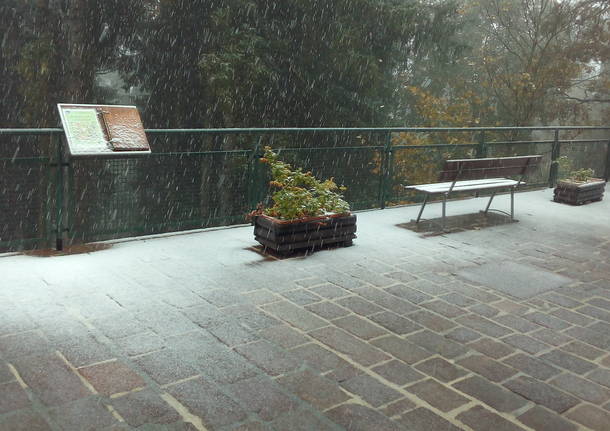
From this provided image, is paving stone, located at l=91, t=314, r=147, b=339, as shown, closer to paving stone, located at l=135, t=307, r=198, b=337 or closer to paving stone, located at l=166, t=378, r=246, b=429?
paving stone, located at l=135, t=307, r=198, b=337

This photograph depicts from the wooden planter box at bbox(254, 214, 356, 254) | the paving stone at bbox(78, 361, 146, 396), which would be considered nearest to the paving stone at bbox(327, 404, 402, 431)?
the paving stone at bbox(78, 361, 146, 396)

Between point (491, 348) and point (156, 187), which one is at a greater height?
point (156, 187)

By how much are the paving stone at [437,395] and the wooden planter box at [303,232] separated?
2818mm

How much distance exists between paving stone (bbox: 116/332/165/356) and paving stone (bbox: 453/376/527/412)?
1.90 m

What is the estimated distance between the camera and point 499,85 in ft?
80.2

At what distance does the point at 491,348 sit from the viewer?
14.7ft

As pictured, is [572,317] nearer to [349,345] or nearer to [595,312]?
[595,312]

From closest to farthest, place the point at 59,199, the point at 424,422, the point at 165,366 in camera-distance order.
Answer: the point at 424,422
the point at 165,366
the point at 59,199

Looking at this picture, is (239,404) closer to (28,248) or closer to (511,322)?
(511,322)

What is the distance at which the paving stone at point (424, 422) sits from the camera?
3406mm

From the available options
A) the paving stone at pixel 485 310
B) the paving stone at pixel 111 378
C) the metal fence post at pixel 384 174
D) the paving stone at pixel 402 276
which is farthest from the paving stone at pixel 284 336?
the metal fence post at pixel 384 174

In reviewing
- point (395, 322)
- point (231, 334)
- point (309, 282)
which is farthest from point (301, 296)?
point (231, 334)

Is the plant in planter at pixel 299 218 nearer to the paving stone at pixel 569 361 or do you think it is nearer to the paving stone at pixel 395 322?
the paving stone at pixel 395 322

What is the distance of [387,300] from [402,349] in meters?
1.00
